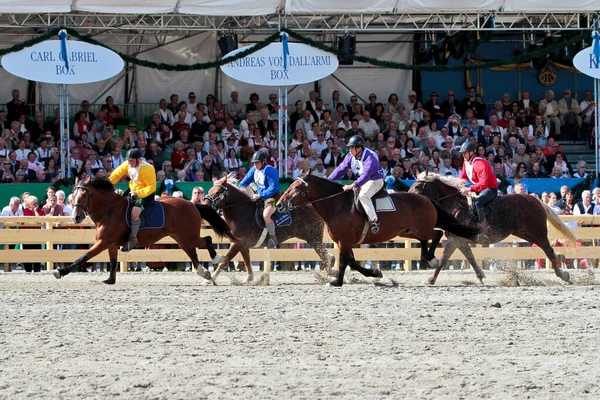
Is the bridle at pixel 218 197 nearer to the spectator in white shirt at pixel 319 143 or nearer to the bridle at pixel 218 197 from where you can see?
the bridle at pixel 218 197

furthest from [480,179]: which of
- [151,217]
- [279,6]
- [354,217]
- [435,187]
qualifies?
[279,6]

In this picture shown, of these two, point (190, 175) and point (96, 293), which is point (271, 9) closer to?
point (190, 175)

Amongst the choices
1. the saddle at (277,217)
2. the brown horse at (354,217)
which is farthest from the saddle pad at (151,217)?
the brown horse at (354,217)

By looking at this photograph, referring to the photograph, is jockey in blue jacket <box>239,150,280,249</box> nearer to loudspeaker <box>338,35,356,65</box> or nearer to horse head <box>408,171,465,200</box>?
horse head <box>408,171,465,200</box>

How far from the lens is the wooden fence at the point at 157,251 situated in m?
17.7

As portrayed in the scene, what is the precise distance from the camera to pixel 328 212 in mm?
14586

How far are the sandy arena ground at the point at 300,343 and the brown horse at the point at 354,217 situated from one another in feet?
2.49

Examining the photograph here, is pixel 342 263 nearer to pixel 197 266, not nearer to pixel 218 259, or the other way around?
pixel 218 259

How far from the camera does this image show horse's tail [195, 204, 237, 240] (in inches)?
603

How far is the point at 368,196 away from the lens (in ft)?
47.8

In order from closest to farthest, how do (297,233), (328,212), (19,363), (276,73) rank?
(19,363), (328,212), (297,233), (276,73)

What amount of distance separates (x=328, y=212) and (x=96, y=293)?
329 centimetres

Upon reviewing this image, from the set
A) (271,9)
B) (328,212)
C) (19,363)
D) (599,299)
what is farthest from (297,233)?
(19,363)

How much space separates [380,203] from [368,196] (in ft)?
0.78
